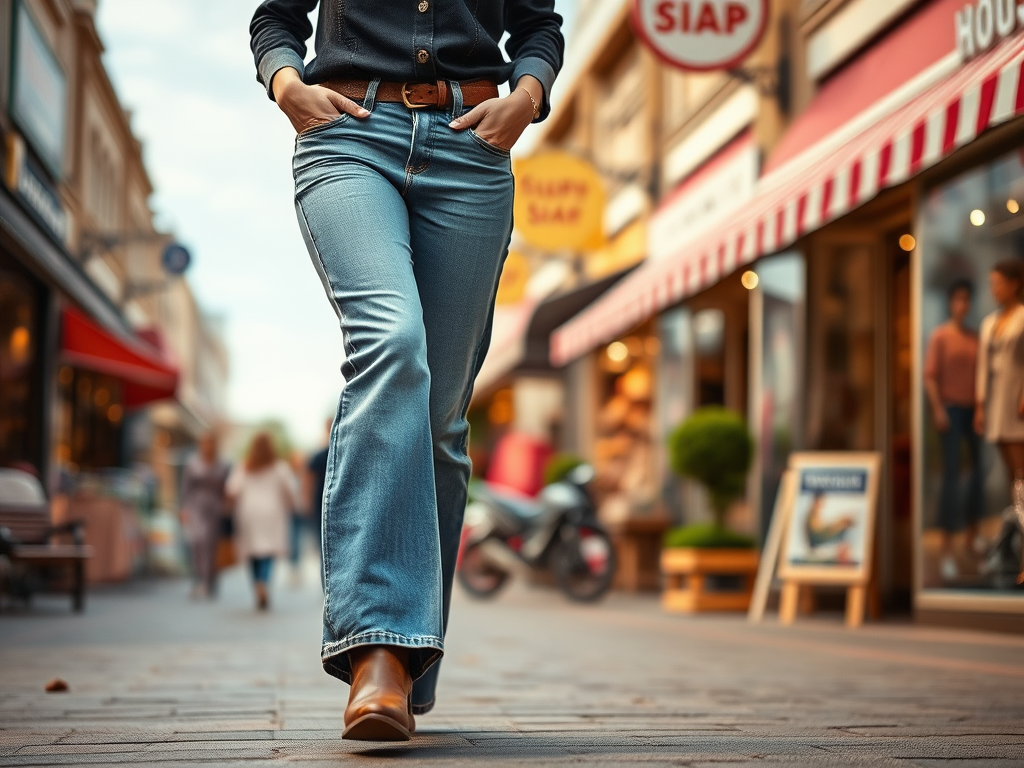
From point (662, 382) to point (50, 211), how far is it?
21.8 ft

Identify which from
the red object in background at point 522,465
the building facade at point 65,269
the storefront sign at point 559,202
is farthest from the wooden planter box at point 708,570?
the red object in background at point 522,465

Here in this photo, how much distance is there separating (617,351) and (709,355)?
3460mm

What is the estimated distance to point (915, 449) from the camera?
9234 mm

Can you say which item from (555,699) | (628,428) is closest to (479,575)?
(628,428)

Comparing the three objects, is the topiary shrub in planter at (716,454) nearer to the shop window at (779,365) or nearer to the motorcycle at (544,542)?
the shop window at (779,365)

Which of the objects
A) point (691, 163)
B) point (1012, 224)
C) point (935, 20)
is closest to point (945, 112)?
point (1012, 224)

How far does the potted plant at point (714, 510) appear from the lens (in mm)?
11000

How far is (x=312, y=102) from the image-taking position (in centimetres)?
292

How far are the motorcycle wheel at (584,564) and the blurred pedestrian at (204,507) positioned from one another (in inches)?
144

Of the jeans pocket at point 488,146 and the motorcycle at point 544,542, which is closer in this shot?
the jeans pocket at point 488,146

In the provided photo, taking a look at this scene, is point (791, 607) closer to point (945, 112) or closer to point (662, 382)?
point (945, 112)

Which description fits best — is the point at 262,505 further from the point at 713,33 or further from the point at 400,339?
the point at 400,339

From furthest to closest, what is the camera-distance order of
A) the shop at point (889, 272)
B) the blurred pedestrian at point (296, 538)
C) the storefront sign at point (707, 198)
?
the blurred pedestrian at point (296, 538), the storefront sign at point (707, 198), the shop at point (889, 272)

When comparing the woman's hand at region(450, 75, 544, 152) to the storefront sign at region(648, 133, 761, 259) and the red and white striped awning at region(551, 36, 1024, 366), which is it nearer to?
the red and white striped awning at region(551, 36, 1024, 366)
